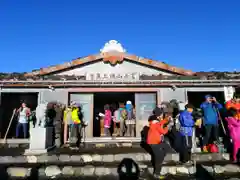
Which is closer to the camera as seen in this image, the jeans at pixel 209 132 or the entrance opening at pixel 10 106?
the jeans at pixel 209 132

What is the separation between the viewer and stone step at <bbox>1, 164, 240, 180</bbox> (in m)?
5.62

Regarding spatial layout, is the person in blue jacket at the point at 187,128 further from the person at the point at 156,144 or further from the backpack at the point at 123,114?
the backpack at the point at 123,114

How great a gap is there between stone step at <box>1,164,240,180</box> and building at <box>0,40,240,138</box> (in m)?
3.61

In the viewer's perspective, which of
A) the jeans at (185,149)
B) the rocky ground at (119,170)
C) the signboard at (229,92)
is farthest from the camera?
the signboard at (229,92)

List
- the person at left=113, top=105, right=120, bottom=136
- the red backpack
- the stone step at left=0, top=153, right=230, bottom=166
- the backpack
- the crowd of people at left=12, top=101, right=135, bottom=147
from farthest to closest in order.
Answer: the person at left=113, top=105, right=120, bottom=136 → the backpack → the crowd of people at left=12, top=101, right=135, bottom=147 → the red backpack → the stone step at left=0, top=153, right=230, bottom=166

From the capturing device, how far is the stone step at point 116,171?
A: 562 centimetres

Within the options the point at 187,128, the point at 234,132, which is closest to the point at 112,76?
the point at 187,128

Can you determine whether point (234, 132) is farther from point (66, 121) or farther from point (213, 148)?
point (66, 121)

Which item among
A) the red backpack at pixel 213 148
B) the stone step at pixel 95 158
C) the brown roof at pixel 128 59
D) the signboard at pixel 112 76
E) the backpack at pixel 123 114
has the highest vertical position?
the brown roof at pixel 128 59

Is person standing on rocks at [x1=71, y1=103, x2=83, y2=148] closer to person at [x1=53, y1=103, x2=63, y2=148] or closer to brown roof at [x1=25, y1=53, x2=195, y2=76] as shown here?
person at [x1=53, y1=103, x2=63, y2=148]

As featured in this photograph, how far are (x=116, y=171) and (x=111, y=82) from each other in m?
4.30

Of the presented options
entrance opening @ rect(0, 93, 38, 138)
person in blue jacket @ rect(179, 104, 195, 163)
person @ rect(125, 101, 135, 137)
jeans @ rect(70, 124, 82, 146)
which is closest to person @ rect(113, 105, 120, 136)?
person @ rect(125, 101, 135, 137)

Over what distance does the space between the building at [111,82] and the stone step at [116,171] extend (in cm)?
361

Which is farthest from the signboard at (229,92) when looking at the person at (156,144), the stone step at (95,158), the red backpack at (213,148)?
the person at (156,144)
